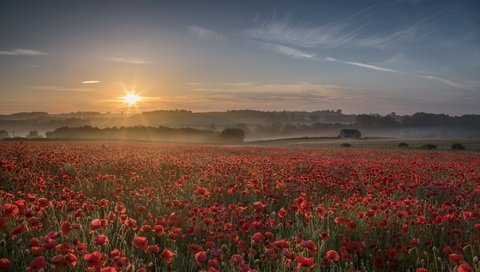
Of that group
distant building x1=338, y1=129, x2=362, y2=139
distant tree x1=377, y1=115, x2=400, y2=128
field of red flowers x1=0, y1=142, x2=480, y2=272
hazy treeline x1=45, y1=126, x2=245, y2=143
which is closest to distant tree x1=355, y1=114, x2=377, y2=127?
distant tree x1=377, y1=115, x2=400, y2=128

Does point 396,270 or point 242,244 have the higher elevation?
point 242,244

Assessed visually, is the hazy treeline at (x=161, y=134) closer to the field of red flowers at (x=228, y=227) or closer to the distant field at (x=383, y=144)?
the distant field at (x=383, y=144)

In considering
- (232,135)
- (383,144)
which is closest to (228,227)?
(383,144)

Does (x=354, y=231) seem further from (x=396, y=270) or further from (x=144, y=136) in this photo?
(x=144, y=136)

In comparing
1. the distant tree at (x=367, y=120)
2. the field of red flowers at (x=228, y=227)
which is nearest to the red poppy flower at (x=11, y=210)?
the field of red flowers at (x=228, y=227)

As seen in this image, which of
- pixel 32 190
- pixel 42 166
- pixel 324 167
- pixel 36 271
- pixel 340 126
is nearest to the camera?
pixel 36 271

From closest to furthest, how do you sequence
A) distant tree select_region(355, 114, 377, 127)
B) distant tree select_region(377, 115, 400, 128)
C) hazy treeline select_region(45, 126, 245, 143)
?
hazy treeline select_region(45, 126, 245, 143)
distant tree select_region(377, 115, 400, 128)
distant tree select_region(355, 114, 377, 127)

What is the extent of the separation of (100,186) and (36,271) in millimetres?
6848

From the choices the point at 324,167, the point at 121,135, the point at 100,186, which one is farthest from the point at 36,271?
the point at 121,135

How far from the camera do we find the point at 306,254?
4.52 meters

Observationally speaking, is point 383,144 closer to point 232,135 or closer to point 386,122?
point 232,135

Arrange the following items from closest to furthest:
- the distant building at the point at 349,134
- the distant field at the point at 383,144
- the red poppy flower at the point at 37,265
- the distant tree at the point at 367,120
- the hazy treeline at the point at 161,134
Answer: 1. the red poppy flower at the point at 37,265
2. the distant field at the point at 383,144
3. the hazy treeline at the point at 161,134
4. the distant building at the point at 349,134
5. the distant tree at the point at 367,120

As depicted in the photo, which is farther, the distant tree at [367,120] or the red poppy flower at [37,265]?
the distant tree at [367,120]

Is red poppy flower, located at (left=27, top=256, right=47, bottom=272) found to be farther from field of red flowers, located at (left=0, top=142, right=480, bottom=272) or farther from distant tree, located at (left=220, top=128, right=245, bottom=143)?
distant tree, located at (left=220, top=128, right=245, bottom=143)
